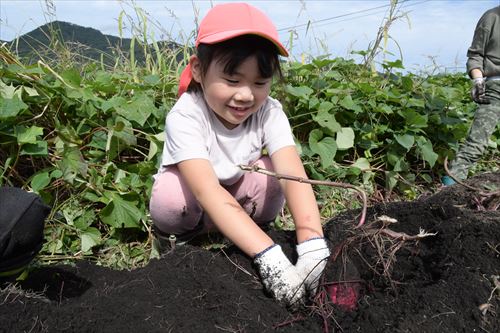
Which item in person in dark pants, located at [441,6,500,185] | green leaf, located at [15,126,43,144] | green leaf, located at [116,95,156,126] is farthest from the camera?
person in dark pants, located at [441,6,500,185]

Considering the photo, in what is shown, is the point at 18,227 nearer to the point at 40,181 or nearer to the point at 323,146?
the point at 40,181

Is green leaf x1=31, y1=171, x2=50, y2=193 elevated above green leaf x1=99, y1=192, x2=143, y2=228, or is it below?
above

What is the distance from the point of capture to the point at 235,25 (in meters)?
1.53

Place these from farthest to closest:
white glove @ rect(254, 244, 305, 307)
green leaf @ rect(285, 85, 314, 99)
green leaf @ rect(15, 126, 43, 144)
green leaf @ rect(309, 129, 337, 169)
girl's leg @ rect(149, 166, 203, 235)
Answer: green leaf @ rect(285, 85, 314, 99)
green leaf @ rect(309, 129, 337, 169)
green leaf @ rect(15, 126, 43, 144)
girl's leg @ rect(149, 166, 203, 235)
white glove @ rect(254, 244, 305, 307)

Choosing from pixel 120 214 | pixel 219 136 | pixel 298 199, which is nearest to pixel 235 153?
pixel 219 136

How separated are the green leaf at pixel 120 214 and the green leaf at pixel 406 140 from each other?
149cm

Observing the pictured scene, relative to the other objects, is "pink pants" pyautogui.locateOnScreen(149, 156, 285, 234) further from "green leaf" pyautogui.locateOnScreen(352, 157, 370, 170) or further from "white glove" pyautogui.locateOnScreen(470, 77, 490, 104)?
"white glove" pyautogui.locateOnScreen(470, 77, 490, 104)

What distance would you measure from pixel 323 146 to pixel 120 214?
42.6 inches

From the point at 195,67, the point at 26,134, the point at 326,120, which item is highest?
the point at 195,67

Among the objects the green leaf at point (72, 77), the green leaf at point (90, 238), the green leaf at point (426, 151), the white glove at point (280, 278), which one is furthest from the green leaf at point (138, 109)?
the green leaf at point (426, 151)

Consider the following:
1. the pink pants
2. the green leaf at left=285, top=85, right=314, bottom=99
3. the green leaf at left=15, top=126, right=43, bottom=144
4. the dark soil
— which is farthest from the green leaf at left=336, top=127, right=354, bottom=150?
the green leaf at left=15, top=126, right=43, bottom=144

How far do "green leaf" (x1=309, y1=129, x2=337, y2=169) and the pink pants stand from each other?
0.41 metres

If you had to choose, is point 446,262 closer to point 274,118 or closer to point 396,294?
point 396,294

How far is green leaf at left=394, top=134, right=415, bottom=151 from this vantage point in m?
2.64
